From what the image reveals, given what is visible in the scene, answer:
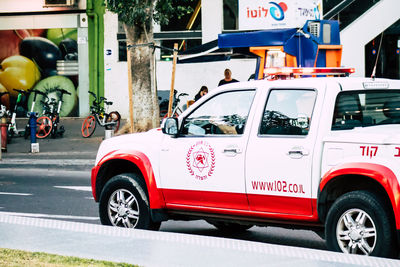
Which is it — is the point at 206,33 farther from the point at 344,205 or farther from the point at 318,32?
the point at 344,205

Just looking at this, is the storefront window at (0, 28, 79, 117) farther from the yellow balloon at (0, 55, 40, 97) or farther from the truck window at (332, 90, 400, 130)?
the truck window at (332, 90, 400, 130)

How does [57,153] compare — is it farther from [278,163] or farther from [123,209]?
[278,163]

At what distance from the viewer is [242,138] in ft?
25.1

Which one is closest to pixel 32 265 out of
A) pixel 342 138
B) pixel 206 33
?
pixel 342 138

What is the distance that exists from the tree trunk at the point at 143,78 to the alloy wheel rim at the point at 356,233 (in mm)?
13340

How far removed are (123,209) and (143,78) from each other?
38.2ft

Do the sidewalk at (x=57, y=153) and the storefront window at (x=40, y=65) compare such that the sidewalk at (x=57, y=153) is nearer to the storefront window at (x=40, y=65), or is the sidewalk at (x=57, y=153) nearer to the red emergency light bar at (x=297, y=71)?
the storefront window at (x=40, y=65)

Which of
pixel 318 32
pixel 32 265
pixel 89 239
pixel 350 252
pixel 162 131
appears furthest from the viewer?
pixel 318 32

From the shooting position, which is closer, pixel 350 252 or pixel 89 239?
pixel 350 252

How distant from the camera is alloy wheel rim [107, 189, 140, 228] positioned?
854 cm

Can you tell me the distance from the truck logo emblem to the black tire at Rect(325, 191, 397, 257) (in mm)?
1439

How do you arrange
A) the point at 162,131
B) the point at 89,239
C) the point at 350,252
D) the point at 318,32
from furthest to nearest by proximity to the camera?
the point at 318,32 < the point at 162,131 < the point at 89,239 < the point at 350,252

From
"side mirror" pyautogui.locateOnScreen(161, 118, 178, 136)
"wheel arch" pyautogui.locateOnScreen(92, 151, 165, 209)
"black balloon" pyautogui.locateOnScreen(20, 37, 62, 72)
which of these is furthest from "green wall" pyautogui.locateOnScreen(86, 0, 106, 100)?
"side mirror" pyautogui.locateOnScreen(161, 118, 178, 136)

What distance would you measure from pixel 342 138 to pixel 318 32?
29.6ft
